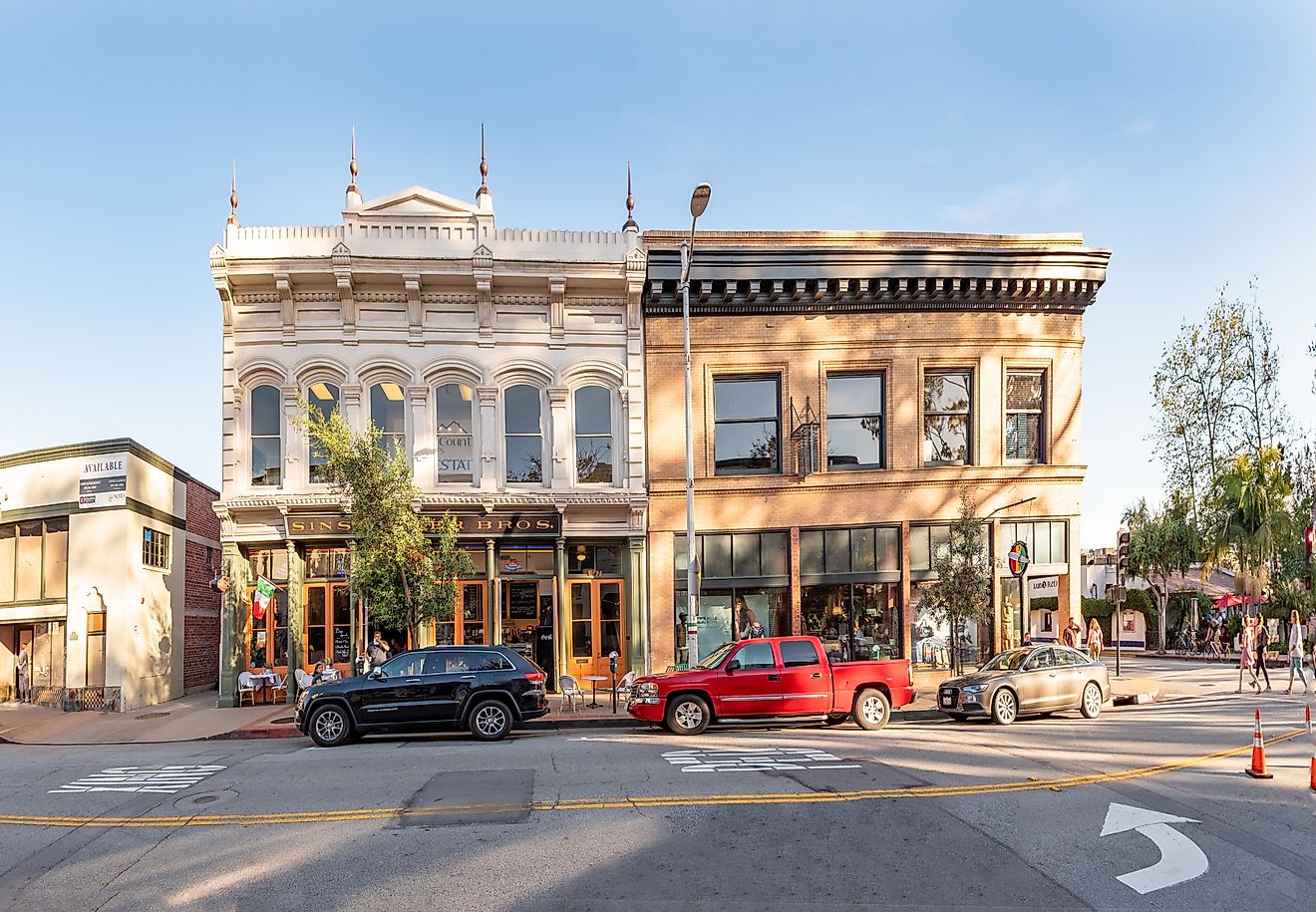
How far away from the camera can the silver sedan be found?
16.8 meters

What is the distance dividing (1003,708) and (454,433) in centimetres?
1380

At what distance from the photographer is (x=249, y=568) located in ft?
72.7

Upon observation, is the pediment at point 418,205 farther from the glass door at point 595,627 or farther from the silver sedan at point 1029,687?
the silver sedan at point 1029,687

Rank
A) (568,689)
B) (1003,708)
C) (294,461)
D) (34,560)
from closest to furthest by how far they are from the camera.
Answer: (1003,708)
(568,689)
(294,461)
(34,560)

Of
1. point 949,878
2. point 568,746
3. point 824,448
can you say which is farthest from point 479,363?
point 949,878

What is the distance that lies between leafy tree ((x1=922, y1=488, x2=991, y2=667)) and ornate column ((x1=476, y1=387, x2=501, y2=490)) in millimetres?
10721

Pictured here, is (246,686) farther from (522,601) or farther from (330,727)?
(330,727)

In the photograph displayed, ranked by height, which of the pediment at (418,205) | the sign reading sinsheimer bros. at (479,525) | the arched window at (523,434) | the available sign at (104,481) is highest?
the pediment at (418,205)

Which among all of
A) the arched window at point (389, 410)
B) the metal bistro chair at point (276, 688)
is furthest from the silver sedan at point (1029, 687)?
the metal bistro chair at point (276, 688)

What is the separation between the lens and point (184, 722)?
748 inches

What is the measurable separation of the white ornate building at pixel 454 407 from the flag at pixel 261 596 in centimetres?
97

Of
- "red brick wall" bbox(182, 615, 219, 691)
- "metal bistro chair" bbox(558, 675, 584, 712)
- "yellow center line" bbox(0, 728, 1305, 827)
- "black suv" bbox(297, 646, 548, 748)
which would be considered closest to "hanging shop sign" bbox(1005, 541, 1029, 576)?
"metal bistro chair" bbox(558, 675, 584, 712)

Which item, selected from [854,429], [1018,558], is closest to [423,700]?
[854,429]

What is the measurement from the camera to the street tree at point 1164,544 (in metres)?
35.7
